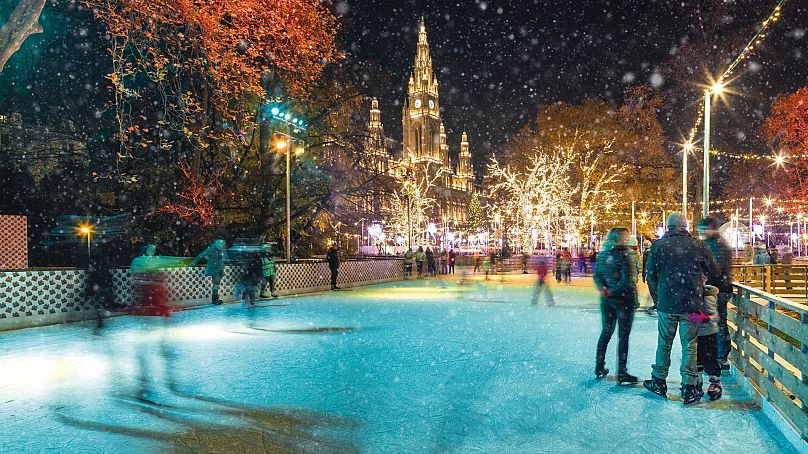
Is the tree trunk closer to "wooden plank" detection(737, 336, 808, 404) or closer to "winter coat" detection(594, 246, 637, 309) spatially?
"winter coat" detection(594, 246, 637, 309)

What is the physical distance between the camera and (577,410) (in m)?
5.58

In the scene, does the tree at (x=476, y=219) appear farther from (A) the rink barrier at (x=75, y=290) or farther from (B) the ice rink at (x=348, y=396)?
(B) the ice rink at (x=348, y=396)

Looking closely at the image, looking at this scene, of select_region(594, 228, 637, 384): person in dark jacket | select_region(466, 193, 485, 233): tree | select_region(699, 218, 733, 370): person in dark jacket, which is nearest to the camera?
select_region(699, 218, 733, 370): person in dark jacket

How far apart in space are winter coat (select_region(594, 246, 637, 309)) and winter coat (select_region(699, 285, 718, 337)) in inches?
32.9

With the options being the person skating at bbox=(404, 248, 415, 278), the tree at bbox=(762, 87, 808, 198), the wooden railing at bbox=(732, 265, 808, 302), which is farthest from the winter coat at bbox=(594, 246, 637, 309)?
the tree at bbox=(762, 87, 808, 198)

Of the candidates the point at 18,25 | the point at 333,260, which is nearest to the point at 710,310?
the point at 18,25

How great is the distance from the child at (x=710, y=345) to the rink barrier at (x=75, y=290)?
7026mm

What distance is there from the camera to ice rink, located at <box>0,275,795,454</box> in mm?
4684

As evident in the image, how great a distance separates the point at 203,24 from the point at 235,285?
8.54 meters

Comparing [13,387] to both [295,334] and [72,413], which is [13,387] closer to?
[72,413]

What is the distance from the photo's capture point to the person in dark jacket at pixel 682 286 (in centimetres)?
577

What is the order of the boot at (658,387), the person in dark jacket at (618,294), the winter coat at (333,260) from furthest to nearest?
the winter coat at (333,260) < the person in dark jacket at (618,294) < the boot at (658,387)

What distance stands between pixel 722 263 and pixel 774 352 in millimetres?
1753

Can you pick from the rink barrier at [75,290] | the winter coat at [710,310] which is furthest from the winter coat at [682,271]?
the rink barrier at [75,290]
